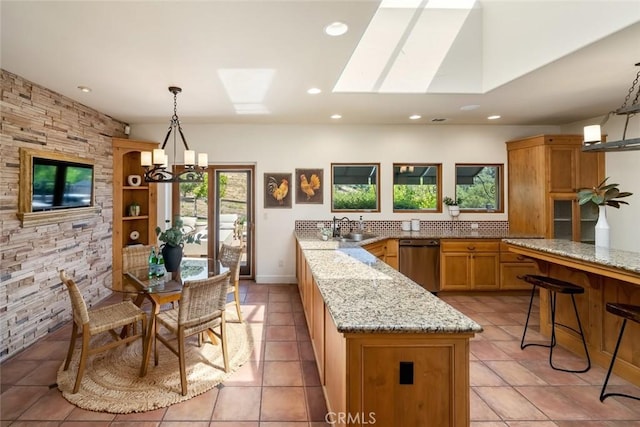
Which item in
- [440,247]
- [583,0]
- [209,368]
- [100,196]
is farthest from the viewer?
[440,247]

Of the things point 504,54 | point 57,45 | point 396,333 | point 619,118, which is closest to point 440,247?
point 504,54

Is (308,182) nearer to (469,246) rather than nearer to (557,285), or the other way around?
(469,246)

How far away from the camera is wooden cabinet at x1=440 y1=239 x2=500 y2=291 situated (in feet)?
14.0

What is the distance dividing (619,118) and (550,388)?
12.8ft

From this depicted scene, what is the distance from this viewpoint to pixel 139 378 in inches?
90.4

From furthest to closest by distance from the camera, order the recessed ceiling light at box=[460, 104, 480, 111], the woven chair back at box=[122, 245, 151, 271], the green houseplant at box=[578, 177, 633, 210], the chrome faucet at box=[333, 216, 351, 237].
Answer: the chrome faucet at box=[333, 216, 351, 237] < the recessed ceiling light at box=[460, 104, 480, 111] < the woven chair back at box=[122, 245, 151, 271] < the green houseplant at box=[578, 177, 633, 210]

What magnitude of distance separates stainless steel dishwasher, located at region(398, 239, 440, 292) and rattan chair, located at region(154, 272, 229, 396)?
2.76 meters

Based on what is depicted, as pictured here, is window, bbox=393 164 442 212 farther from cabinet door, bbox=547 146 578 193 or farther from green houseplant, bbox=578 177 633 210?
green houseplant, bbox=578 177 633 210

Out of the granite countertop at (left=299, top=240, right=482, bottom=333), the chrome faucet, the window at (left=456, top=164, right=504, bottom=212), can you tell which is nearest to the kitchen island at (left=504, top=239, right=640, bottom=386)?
the granite countertop at (left=299, top=240, right=482, bottom=333)

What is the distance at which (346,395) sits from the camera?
4.32 ft

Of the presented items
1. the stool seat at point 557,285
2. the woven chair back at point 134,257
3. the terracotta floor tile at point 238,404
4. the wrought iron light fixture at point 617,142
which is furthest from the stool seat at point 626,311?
the woven chair back at point 134,257

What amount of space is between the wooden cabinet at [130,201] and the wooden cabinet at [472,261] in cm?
443

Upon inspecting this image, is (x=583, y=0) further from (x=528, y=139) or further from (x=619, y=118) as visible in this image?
(x=619, y=118)

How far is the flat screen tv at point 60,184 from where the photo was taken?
292 cm
